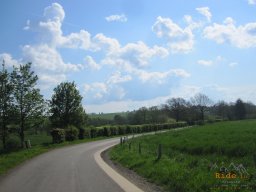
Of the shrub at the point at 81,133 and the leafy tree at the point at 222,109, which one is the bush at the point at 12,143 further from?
the leafy tree at the point at 222,109

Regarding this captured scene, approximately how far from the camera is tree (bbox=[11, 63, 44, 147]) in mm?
41094

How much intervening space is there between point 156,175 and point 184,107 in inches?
4907

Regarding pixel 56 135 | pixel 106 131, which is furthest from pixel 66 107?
pixel 56 135

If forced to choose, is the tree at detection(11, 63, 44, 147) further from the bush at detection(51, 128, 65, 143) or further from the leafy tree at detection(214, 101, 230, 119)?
the leafy tree at detection(214, 101, 230, 119)

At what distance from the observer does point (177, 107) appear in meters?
138

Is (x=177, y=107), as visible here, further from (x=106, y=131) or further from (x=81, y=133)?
(x=81, y=133)

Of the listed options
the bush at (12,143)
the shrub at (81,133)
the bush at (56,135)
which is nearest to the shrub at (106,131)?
the shrub at (81,133)

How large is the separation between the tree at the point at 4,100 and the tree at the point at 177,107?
321ft

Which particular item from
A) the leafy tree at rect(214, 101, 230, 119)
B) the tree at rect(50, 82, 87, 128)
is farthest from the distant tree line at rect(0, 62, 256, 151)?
the leafy tree at rect(214, 101, 230, 119)

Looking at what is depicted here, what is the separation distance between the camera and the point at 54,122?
5938cm

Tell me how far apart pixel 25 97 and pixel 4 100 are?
229 centimetres

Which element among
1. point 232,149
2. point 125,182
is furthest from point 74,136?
point 125,182

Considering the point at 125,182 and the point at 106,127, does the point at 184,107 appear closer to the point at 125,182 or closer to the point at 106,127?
the point at 106,127

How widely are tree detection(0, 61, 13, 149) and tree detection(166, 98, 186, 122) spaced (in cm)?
9773
